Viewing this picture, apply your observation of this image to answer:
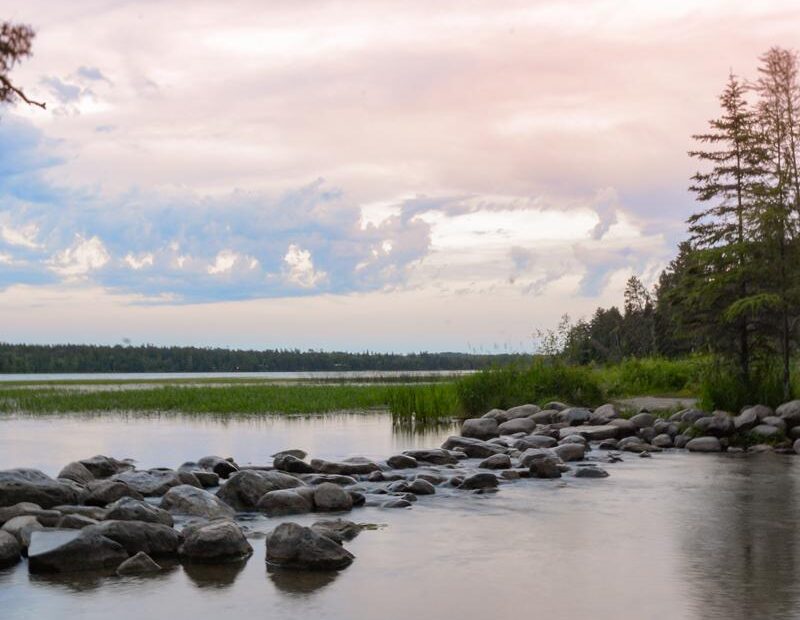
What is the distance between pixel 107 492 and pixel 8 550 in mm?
3352

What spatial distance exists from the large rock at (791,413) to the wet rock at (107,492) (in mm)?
13856

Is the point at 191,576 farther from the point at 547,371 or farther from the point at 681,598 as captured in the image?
the point at 547,371

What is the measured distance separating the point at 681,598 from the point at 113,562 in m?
5.53

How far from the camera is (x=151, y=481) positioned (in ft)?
→ 47.4

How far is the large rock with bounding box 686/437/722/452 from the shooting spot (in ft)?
64.7

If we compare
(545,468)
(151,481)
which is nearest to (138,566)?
(151,481)

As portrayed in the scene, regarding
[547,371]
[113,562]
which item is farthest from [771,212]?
[113,562]

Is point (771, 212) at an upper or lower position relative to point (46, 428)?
upper

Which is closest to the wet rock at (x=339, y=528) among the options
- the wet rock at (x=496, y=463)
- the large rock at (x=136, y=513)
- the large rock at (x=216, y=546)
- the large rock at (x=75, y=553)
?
the large rock at (x=216, y=546)

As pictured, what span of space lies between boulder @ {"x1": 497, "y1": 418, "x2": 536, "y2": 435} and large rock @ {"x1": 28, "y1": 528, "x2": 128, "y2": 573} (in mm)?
15473

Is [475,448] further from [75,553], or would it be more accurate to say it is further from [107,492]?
[75,553]

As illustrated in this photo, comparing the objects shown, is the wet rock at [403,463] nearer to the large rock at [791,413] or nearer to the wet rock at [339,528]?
the wet rock at [339,528]

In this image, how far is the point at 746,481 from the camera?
1503cm

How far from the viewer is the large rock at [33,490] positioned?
489 inches
